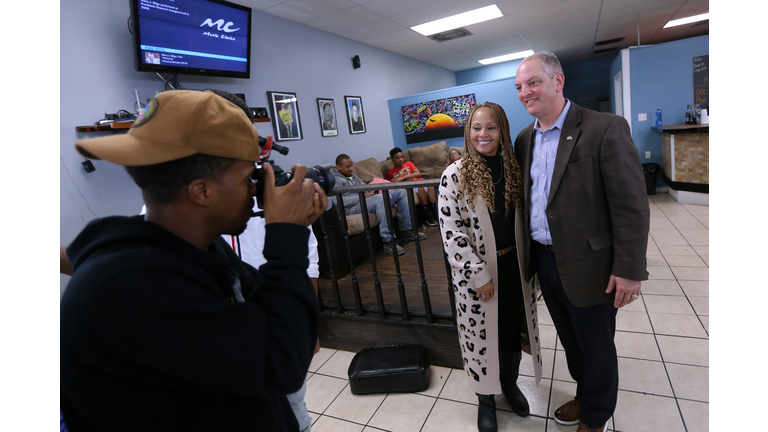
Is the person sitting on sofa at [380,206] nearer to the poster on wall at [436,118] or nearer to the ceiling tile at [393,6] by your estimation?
the ceiling tile at [393,6]

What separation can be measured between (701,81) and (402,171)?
525cm

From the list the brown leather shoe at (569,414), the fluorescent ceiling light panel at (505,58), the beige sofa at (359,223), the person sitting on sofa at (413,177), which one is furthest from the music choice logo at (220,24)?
the fluorescent ceiling light panel at (505,58)

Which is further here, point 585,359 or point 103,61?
point 103,61

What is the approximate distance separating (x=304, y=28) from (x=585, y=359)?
527cm

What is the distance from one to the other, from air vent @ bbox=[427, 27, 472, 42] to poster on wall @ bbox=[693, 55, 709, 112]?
3829mm

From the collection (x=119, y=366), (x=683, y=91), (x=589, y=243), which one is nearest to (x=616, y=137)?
(x=589, y=243)

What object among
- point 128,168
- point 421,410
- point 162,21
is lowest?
point 421,410

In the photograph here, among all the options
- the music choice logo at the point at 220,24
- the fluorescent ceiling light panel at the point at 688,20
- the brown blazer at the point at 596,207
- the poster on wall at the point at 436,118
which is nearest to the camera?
the brown blazer at the point at 596,207

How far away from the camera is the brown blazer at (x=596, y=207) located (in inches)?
57.7

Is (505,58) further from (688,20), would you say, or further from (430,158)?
(430,158)

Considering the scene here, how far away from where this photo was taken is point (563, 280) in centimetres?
160

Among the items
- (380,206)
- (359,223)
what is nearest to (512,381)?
(359,223)

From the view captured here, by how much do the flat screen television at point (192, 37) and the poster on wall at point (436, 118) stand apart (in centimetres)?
411

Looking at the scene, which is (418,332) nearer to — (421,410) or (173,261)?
(421,410)
